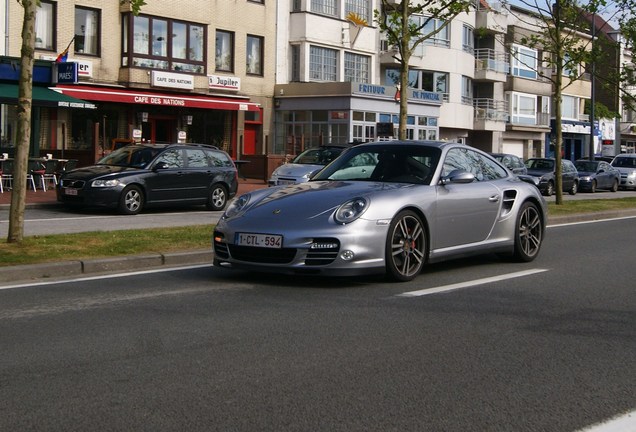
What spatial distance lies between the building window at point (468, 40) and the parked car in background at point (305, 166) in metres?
31.0

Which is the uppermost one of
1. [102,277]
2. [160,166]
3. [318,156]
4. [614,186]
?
[318,156]

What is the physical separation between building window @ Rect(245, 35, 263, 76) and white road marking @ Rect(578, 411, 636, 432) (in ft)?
115

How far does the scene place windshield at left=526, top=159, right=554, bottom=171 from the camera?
36562 mm

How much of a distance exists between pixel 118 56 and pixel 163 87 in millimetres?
2034

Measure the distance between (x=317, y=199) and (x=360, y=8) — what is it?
36.5 meters

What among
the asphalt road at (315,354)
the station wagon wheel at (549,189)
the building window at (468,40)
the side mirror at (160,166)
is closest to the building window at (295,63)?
the station wagon wheel at (549,189)

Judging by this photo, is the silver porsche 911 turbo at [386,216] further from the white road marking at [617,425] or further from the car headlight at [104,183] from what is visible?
the car headlight at [104,183]

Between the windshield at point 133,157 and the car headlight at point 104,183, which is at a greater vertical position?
the windshield at point 133,157

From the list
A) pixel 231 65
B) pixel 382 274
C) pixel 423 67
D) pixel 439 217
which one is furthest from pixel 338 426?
pixel 423 67

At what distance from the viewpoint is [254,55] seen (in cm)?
3919

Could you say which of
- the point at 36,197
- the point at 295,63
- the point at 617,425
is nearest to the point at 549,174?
the point at 295,63

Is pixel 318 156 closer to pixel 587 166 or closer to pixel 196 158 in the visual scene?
pixel 196 158

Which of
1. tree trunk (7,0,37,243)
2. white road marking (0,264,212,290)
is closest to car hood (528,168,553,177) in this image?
white road marking (0,264,212,290)

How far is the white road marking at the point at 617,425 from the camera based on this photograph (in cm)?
440
